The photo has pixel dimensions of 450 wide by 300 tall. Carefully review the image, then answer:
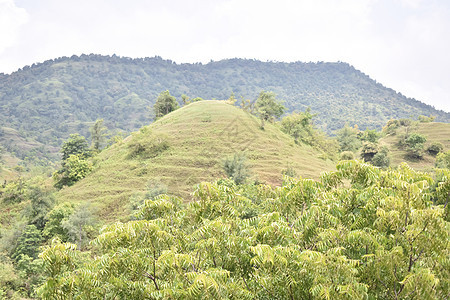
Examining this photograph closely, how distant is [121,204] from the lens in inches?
1538

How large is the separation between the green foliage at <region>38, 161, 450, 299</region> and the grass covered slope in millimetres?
32069

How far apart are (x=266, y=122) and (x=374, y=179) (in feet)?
219

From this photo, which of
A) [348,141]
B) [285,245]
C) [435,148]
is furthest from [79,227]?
[435,148]

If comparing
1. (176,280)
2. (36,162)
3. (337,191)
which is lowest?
(36,162)

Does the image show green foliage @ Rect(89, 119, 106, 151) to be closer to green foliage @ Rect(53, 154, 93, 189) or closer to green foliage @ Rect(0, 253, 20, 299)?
green foliage @ Rect(53, 154, 93, 189)

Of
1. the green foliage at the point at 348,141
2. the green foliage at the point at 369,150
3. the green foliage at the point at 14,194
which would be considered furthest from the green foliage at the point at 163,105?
the green foliage at the point at 369,150

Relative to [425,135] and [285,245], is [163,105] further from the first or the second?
[285,245]

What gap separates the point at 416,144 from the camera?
71875 millimetres

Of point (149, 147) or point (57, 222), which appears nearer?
point (57, 222)

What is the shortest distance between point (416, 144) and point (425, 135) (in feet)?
44.9

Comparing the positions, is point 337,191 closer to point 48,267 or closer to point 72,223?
point 48,267

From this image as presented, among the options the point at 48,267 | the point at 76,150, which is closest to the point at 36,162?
the point at 76,150

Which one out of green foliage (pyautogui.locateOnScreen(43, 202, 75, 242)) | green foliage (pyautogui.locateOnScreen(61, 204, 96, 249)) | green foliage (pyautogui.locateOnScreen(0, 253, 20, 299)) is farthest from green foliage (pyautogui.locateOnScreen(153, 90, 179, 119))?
green foliage (pyautogui.locateOnScreen(0, 253, 20, 299))

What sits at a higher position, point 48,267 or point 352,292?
point 352,292
